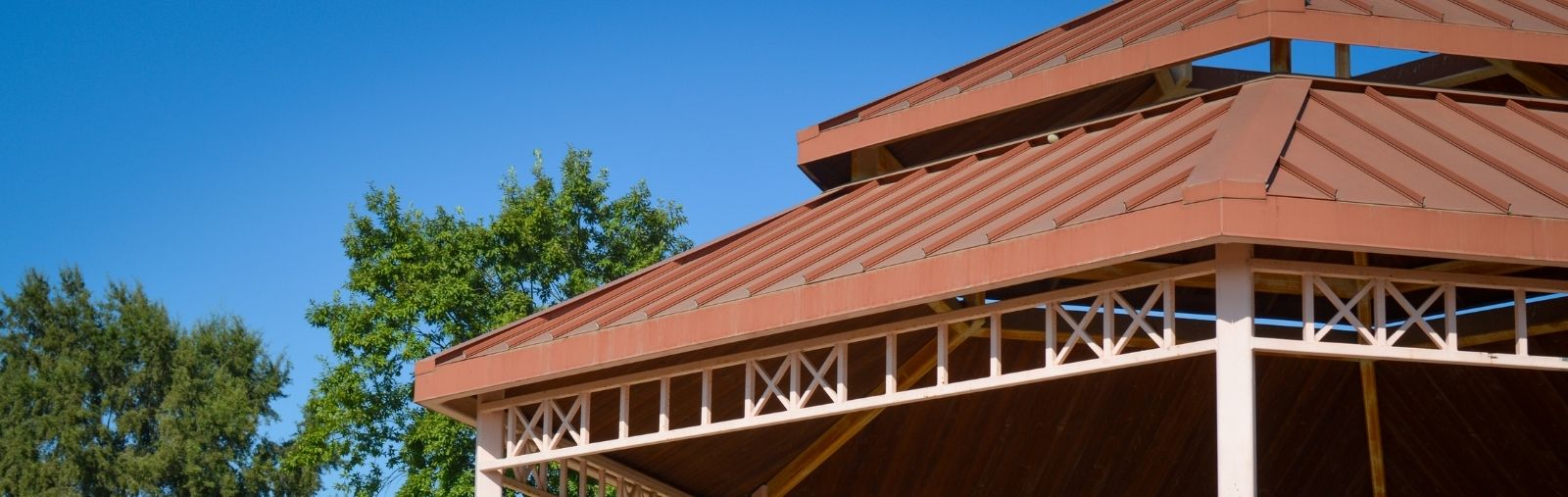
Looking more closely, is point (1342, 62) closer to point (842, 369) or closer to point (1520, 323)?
point (1520, 323)

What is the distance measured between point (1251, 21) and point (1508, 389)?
22.8 feet

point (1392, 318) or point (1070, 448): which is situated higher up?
point (1392, 318)

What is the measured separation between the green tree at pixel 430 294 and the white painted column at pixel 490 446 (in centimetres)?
1706

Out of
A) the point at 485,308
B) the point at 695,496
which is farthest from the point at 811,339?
the point at 485,308

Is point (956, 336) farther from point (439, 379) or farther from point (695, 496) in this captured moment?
point (439, 379)

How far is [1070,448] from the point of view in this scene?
71.7ft

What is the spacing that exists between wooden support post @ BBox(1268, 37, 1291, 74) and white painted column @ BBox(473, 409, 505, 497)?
8.41m

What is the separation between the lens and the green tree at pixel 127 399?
4466cm

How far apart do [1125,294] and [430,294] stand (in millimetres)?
18716

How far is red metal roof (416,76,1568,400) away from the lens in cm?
1141

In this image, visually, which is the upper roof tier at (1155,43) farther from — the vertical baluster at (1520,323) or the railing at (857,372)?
the vertical baluster at (1520,323)

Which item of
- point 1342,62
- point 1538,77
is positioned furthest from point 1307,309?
point 1538,77

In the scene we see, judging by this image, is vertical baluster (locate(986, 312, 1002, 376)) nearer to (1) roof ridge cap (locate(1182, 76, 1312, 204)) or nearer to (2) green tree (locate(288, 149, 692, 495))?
(1) roof ridge cap (locate(1182, 76, 1312, 204))

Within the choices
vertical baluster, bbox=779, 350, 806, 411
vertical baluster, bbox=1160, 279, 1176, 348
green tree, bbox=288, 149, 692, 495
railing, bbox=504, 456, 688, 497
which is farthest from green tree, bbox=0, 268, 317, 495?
vertical baluster, bbox=1160, 279, 1176, 348
